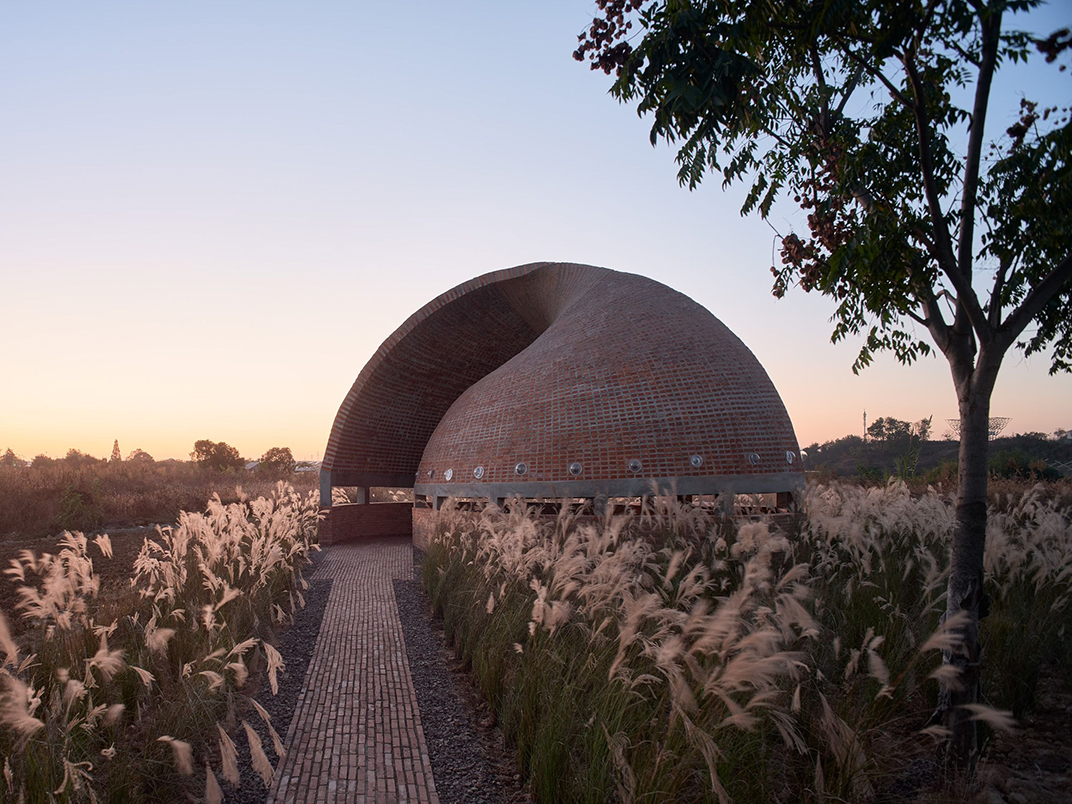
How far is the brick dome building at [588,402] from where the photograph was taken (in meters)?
11.4

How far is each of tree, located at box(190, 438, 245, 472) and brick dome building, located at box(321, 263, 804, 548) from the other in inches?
1421

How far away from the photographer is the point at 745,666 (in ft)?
8.71

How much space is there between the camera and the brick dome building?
11.4m

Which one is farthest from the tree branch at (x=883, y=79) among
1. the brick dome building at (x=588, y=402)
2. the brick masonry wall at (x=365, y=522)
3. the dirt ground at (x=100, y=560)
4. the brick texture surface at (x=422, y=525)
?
the brick masonry wall at (x=365, y=522)

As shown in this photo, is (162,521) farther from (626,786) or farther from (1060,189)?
(1060,189)

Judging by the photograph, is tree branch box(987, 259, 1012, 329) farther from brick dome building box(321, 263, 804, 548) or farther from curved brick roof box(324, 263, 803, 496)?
curved brick roof box(324, 263, 803, 496)

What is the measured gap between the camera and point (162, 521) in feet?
74.7

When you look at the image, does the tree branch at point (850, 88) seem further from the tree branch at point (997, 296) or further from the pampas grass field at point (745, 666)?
the pampas grass field at point (745, 666)

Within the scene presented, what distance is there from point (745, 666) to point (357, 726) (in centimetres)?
353

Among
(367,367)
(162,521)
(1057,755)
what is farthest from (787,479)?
(162,521)

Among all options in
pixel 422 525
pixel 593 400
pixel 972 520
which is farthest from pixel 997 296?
pixel 422 525

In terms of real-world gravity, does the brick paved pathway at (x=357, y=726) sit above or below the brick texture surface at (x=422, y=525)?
below

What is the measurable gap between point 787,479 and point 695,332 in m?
3.59

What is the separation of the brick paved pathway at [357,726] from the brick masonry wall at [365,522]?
886 cm
